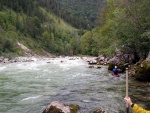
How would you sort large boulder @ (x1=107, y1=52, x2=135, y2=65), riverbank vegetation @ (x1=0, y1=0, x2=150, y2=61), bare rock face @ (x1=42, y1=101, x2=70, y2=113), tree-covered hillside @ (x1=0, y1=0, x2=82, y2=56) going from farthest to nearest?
1. tree-covered hillside @ (x1=0, y1=0, x2=82, y2=56)
2. large boulder @ (x1=107, y1=52, x2=135, y2=65)
3. riverbank vegetation @ (x1=0, y1=0, x2=150, y2=61)
4. bare rock face @ (x1=42, y1=101, x2=70, y2=113)

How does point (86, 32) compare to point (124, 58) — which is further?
point (86, 32)

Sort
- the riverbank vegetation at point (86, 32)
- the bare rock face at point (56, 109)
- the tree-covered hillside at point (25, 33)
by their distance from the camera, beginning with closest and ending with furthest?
the bare rock face at point (56, 109), the riverbank vegetation at point (86, 32), the tree-covered hillside at point (25, 33)

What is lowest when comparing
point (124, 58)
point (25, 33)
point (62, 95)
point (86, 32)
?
point (62, 95)

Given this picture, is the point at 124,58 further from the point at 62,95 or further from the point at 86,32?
the point at 86,32

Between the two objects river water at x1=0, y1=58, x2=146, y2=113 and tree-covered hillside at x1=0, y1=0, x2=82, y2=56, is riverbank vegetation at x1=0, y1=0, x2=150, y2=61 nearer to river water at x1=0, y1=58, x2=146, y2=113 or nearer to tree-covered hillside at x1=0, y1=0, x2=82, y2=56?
tree-covered hillside at x1=0, y1=0, x2=82, y2=56

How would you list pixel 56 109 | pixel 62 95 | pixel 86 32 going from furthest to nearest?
pixel 86 32 < pixel 62 95 < pixel 56 109

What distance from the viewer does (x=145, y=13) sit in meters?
27.3

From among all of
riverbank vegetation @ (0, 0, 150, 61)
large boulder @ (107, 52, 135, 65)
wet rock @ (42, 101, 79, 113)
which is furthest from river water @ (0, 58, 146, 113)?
large boulder @ (107, 52, 135, 65)

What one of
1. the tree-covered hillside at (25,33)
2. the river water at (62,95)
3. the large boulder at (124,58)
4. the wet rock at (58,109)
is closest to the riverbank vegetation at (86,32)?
the tree-covered hillside at (25,33)

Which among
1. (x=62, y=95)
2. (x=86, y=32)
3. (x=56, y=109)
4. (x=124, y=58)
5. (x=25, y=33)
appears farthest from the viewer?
(x=86, y=32)

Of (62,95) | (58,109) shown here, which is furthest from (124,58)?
(58,109)

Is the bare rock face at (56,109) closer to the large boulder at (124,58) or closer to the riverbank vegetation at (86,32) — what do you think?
the riverbank vegetation at (86,32)

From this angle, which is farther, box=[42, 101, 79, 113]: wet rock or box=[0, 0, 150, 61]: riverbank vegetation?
box=[0, 0, 150, 61]: riverbank vegetation

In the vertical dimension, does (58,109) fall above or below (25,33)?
below
